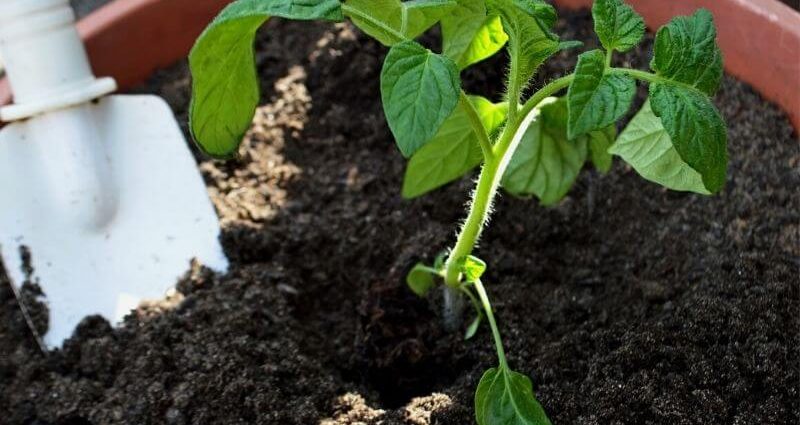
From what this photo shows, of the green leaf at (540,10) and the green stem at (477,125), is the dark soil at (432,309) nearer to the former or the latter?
the green stem at (477,125)

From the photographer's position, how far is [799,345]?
106cm

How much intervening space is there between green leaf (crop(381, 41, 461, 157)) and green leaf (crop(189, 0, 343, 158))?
0.07 meters

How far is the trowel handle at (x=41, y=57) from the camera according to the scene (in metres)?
1.36

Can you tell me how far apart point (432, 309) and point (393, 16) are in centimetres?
41

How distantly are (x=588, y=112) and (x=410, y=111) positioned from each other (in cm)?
15

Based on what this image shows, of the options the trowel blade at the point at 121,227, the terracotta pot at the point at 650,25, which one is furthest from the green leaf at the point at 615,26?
the trowel blade at the point at 121,227

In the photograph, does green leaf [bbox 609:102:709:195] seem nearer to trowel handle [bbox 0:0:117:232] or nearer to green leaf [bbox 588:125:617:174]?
green leaf [bbox 588:125:617:174]

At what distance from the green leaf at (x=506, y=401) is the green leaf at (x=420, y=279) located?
0.20 meters

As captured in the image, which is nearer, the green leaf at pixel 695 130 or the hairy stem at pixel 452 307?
the green leaf at pixel 695 130

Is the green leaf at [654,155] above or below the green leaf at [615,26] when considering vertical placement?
below

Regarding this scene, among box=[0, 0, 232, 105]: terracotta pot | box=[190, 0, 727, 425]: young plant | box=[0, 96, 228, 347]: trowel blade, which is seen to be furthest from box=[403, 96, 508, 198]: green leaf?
box=[0, 0, 232, 105]: terracotta pot

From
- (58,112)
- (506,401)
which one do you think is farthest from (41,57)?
(506,401)

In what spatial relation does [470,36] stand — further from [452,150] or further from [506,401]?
[506,401]

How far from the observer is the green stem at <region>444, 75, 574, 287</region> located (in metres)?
0.89
